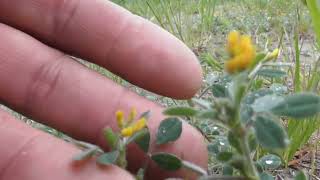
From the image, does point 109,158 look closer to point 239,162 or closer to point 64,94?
point 239,162

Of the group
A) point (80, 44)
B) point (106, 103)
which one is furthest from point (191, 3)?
point (106, 103)

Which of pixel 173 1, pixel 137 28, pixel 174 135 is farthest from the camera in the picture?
pixel 173 1

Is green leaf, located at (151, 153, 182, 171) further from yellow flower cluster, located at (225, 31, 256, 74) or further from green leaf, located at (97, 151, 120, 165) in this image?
yellow flower cluster, located at (225, 31, 256, 74)

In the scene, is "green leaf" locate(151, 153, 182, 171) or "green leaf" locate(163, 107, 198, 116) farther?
"green leaf" locate(151, 153, 182, 171)

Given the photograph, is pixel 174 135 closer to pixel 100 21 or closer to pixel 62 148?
pixel 62 148

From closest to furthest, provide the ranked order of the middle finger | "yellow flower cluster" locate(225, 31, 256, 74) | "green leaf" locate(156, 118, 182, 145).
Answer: "yellow flower cluster" locate(225, 31, 256, 74), "green leaf" locate(156, 118, 182, 145), the middle finger

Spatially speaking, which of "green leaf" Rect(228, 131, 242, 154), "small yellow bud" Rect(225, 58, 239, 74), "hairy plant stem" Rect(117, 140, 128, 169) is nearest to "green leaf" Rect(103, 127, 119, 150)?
"hairy plant stem" Rect(117, 140, 128, 169)

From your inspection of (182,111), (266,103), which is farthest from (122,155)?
(266,103)
